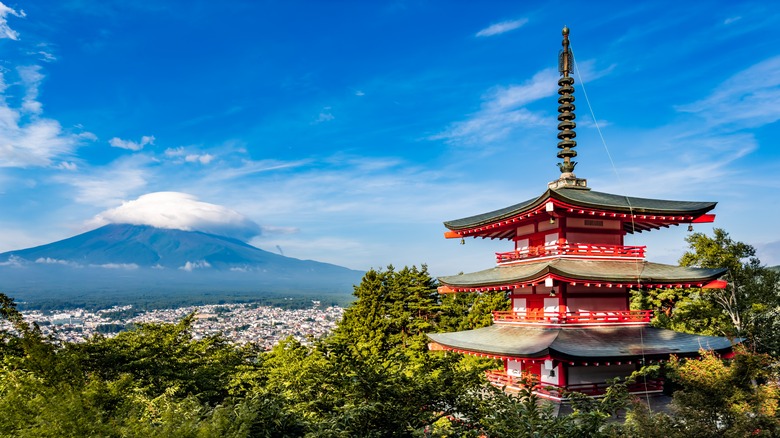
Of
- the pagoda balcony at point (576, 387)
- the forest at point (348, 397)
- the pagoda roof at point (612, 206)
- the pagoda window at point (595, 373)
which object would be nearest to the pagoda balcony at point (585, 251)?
the pagoda roof at point (612, 206)

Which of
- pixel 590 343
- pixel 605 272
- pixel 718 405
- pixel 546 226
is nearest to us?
pixel 718 405

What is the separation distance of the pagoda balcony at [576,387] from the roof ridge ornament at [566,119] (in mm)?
6667

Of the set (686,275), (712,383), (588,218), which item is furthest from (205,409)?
(686,275)

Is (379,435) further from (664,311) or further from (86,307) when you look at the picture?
(86,307)

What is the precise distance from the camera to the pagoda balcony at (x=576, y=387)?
13.7 metres

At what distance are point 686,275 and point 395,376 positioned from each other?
11154 mm

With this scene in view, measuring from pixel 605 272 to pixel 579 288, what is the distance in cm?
105

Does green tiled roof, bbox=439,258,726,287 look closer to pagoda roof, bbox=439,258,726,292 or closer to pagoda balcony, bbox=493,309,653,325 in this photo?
pagoda roof, bbox=439,258,726,292

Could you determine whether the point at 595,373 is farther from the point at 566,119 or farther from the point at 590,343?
the point at 566,119

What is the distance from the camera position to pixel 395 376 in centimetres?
867

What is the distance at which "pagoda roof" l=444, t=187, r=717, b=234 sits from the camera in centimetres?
1455

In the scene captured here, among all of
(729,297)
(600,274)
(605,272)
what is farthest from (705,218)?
(729,297)

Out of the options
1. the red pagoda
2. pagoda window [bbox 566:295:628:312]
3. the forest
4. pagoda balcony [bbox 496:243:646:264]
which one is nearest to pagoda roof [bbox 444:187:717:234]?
the red pagoda

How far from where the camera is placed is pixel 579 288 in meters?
15.5
